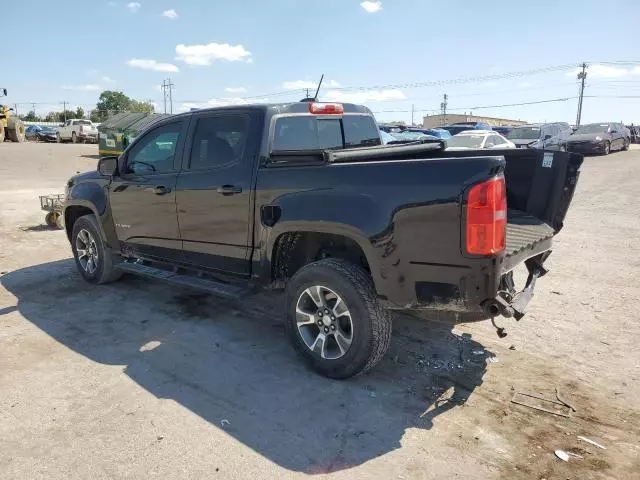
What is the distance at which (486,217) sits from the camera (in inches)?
115

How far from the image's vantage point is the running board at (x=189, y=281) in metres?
4.31

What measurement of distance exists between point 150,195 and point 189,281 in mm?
1014

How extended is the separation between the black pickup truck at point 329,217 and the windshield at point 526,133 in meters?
21.1

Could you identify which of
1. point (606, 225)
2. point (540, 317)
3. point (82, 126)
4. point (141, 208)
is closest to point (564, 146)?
point (606, 225)

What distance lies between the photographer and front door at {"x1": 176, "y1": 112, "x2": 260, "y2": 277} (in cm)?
420

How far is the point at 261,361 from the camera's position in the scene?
4.06m

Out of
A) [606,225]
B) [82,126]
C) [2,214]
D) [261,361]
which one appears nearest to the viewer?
[261,361]

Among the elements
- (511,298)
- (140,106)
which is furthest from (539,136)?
(140,106)

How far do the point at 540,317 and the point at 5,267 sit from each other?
6.66 meters

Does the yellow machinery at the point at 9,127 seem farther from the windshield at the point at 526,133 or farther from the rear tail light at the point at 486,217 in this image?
the rear tail light at the point at 486,217

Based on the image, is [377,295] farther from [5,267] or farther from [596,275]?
[5,267]

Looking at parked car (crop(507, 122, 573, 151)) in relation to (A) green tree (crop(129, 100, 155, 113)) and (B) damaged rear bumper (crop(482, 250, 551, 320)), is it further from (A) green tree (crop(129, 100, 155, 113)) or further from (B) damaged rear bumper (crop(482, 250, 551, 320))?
(A) green tree (crop(129, 100, 155, 113))

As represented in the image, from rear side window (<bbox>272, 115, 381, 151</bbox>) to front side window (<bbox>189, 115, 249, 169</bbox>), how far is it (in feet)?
1.06

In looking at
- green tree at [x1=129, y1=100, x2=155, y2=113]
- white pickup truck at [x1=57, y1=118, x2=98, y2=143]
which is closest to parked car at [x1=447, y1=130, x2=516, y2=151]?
white pickup truck at [x1=57, y1=118, x2=98, y2=143]
